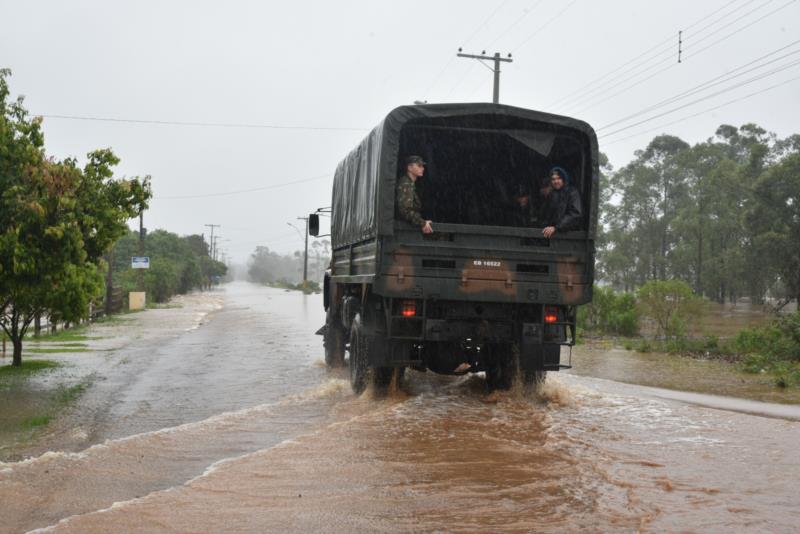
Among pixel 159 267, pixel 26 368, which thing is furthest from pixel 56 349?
pixel 159 267

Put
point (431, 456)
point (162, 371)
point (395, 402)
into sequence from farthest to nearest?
point (162, 371)
point (395, 402)
point (431, 456)

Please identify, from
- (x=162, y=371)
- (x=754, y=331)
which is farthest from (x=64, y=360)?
(x=754, y=331)

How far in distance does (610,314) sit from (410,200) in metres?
14.2

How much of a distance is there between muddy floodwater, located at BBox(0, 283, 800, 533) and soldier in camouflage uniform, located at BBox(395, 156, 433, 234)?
211 cm

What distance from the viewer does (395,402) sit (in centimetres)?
956

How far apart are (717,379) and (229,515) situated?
9524 millimetres

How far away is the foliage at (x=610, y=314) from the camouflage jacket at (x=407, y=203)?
13.3 meters

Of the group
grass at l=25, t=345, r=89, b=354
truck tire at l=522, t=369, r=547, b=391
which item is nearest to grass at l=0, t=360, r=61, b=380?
grass at l=25, t=345, r=89, b=354

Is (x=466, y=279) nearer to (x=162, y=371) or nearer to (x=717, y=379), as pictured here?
(x=717, y=379)

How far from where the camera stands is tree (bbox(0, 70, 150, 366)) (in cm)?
1047

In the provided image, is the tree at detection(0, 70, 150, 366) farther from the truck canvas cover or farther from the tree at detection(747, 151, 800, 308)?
the tree at detection(747, 151, 800, 308)

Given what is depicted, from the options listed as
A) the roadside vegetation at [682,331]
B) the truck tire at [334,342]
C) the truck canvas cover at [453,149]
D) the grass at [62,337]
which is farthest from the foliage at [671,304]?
the grass at [62,337]

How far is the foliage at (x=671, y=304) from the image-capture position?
743 inches

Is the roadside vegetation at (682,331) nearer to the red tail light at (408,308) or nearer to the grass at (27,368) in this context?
the red tail light at (408,308)
